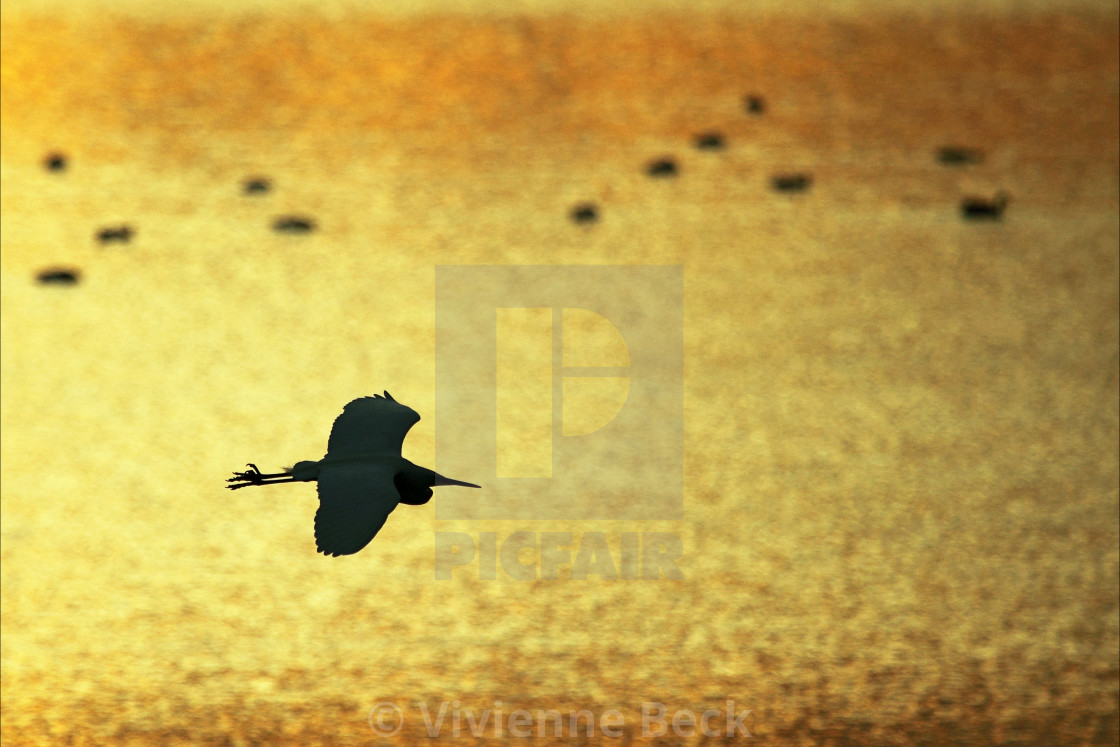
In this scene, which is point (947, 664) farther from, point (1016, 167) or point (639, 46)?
point (639, 46)

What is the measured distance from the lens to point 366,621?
11.9m

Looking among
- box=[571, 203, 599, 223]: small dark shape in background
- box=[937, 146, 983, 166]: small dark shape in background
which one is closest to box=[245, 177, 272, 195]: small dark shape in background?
box=[571, 203, 599, 223]: small dark shape in background

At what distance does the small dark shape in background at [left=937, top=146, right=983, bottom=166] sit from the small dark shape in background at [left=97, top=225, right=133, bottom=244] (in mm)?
12998

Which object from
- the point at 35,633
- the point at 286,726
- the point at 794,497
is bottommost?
the point at 286,726

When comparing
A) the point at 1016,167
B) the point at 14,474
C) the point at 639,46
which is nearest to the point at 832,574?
the point at 14,474

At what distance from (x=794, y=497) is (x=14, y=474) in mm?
8168

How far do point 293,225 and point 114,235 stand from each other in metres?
2.54

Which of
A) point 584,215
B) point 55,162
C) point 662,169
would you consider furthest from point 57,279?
point 662,169

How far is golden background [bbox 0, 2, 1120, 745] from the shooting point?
444 inches

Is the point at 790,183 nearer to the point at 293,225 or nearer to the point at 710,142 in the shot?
the point at 710,142

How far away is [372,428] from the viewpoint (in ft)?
20.4

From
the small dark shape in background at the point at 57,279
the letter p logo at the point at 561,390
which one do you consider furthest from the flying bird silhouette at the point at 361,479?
the small dark shape in background at the point at 57,279

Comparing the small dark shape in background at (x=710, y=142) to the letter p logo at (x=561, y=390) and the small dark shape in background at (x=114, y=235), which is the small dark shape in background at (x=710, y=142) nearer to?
the letter p logo at (x=561, y=390)

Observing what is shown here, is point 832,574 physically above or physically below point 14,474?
below
